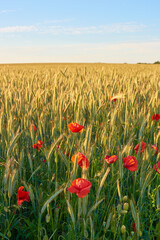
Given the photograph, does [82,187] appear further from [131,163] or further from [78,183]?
[131,163]

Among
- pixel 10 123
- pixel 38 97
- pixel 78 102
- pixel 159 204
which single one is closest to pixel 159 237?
pixel 159 204

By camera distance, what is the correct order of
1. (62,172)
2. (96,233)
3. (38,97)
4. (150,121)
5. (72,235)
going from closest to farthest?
(72,235), (96,233), (62,172), (150,121), (38,97)

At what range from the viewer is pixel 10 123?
3.40ft

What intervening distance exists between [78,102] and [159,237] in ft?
2.66

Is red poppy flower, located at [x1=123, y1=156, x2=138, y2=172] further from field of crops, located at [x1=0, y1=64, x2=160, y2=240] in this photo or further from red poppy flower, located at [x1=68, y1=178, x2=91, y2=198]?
red poppy flower, located at [x1=68, y1=178, x2=91, y2=198]

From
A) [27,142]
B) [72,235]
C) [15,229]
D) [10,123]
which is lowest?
[15,229]

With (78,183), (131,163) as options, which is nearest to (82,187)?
(78,183)

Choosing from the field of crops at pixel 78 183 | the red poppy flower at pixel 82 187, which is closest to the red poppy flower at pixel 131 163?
the field of crops at pixel 78 183

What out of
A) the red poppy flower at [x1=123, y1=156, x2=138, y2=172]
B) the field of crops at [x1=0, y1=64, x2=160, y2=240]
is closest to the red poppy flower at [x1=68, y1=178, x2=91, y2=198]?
the field of crops at [x1=0, y1=64, x2=160, y2=240]

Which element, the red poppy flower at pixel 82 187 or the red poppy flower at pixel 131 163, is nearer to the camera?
the red poppy flower at pixel 82 187

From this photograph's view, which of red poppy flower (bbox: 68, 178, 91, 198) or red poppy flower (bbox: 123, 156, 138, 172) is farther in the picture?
red poppy flower (bbox: 123, 156, 138, 172)

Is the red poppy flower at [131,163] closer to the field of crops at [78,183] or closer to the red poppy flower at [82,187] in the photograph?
the field of crops at [78,183]

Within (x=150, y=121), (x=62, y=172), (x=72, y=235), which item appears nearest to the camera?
(x=72, y=235)

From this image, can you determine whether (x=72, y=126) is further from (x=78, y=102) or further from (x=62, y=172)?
(x=78, y=102)
